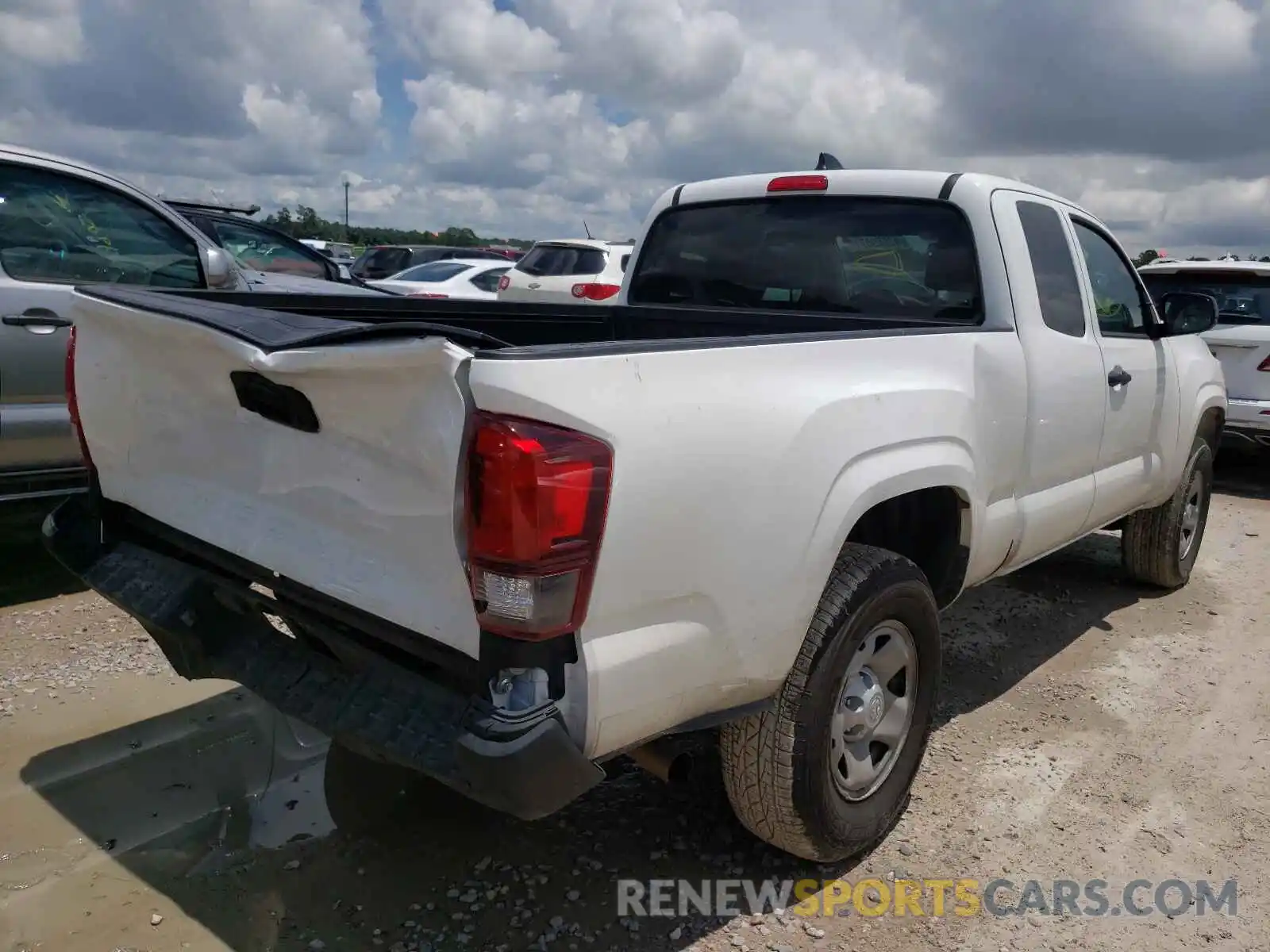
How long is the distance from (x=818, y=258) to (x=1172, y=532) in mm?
2755

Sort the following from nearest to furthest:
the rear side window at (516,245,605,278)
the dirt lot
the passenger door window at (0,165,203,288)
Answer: the dirt lot < the passenger door window at (0,165,203,288) < the rear side window at (516,245,605,278)

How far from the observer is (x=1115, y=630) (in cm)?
504

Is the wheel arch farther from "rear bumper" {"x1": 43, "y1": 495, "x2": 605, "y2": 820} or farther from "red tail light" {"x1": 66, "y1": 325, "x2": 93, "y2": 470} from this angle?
"red tail light" {"x1": 66, "y1": 325, "x2": 93, "y2": 470}

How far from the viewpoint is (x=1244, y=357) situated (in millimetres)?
8070

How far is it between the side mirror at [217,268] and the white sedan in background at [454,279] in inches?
319

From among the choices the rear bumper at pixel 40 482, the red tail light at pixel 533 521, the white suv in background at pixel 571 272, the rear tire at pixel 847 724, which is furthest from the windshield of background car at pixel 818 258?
the white suv in background at pixel 571 272

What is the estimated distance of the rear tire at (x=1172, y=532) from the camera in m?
5.29

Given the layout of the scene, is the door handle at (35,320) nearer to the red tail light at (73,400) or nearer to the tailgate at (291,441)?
the red tail light at (73,400)

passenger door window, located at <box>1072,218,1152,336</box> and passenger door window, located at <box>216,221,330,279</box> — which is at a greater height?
passenger door window, located at <box>1072,218,1152,336</box>

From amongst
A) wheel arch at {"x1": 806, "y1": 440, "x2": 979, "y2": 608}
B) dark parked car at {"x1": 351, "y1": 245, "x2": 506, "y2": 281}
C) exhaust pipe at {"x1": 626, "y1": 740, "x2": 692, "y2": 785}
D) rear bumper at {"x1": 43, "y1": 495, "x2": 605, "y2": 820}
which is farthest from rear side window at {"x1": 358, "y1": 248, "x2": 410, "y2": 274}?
exhaust pipe at {"x1": 626, "y1": 740, "x2": 692, "y2": 785}

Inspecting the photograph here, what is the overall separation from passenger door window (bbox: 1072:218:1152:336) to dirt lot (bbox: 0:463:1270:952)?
1.55m

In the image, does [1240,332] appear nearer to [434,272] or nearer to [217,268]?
[217,268]

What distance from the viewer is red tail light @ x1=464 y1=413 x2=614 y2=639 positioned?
1915 mm

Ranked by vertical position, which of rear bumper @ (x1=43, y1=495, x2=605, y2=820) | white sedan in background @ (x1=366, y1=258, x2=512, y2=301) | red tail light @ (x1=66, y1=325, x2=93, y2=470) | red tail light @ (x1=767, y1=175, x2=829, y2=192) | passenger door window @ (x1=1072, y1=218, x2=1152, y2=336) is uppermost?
red tail light @ (x1=767, y1=175, x2=829, y2=192)
